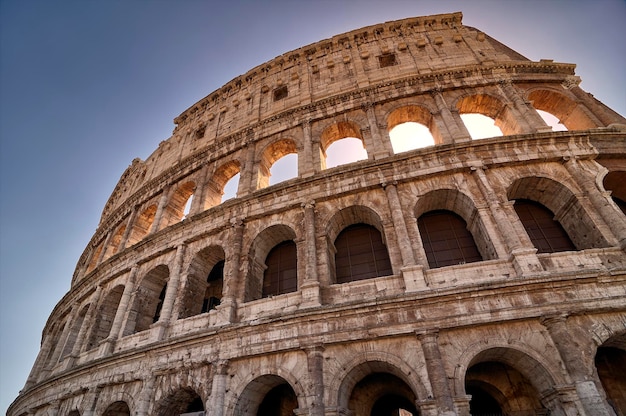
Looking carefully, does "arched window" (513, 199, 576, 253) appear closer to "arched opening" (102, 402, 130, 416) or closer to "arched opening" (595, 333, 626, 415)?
"arched opening" (595, 333, 626, 415)

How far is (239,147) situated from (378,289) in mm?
8512

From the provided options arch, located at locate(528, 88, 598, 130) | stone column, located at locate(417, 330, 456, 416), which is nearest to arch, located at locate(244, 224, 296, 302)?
stone column, located at locate(417, 330, 456, 416)

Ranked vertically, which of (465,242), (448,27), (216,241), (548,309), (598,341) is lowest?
(598,341)

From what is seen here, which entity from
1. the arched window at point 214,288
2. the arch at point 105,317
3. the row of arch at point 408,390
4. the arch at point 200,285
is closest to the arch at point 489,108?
the row of arch at point 408,390

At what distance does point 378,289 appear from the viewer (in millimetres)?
7902

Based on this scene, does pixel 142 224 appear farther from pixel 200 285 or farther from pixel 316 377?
pixel 316 377

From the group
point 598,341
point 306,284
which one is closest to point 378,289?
point 306,284

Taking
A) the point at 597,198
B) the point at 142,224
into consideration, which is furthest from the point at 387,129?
the point at 142,224

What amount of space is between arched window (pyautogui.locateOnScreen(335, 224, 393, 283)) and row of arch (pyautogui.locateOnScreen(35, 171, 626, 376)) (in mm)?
27

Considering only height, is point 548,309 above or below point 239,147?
below

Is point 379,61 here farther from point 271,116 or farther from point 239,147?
point 239,147

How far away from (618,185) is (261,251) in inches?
421

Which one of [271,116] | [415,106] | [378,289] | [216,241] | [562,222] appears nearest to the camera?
[378,289]

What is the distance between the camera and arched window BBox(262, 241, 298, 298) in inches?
Result: 390
